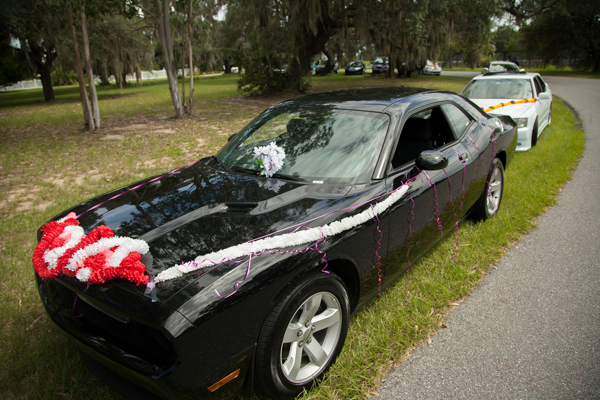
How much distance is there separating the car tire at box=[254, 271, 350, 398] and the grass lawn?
0.48 ft

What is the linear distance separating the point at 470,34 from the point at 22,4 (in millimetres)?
18860

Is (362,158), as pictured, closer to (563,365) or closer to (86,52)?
(563,365)

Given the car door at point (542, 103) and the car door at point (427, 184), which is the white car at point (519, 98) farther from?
the car door at point (427, 184)

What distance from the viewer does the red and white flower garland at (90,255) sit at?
1.94m

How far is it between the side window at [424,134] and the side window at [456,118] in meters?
0.06

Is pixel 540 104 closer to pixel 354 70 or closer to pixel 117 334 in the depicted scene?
pixel 117 334

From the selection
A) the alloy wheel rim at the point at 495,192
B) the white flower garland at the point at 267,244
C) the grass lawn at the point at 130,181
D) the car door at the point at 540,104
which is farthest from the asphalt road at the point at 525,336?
the car door at the point at 540,104

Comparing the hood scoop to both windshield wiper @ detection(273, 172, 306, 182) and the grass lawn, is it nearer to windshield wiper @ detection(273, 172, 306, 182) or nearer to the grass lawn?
windshield wiper @ detection(273, 172, 306, 182)

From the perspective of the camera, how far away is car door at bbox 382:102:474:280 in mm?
2830

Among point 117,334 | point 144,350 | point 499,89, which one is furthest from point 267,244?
point 499,89

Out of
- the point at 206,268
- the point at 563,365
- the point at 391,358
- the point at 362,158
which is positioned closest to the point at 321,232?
the point at 206,268

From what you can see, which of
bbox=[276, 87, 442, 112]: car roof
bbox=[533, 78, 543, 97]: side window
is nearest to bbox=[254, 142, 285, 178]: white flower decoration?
bbox=[276, 87, 442, 112]: car roof

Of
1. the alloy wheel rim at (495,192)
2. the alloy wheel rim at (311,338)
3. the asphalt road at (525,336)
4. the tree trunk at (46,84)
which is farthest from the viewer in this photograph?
the tree trunk at (46,84)

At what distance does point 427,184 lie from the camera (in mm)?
3068
